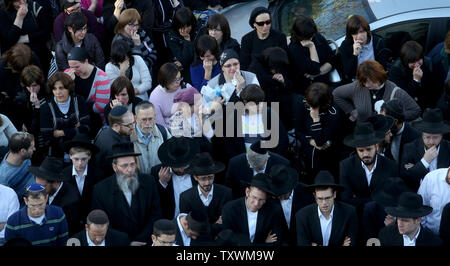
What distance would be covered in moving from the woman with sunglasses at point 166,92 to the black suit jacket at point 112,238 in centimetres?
212

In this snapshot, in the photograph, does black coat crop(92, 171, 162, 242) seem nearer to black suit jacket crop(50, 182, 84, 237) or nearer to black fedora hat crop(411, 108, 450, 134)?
black suit jacket crop(50, 182, 84, 237)

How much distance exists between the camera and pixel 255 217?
35.6 feet

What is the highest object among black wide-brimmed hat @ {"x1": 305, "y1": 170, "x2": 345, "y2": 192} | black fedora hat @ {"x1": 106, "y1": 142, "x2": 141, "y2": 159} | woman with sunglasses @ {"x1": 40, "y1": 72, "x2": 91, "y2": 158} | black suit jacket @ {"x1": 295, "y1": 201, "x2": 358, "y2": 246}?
woman with sunglasses @ {"x1": 40, "y1": 72, "x2": 91, "y2": 158}

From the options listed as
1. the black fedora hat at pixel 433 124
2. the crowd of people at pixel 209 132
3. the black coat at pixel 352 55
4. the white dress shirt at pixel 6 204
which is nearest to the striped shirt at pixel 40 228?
the crowd of people at pixel 209 132

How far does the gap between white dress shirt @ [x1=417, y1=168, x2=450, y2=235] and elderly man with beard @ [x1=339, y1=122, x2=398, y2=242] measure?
0.48 m

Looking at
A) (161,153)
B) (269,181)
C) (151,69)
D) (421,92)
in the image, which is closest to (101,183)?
(161,153)

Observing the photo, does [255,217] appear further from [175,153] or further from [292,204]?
[175,153]

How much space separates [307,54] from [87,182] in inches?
135

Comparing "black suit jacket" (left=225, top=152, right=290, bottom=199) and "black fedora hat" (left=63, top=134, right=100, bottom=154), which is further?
"black suit jacket" (left=225, top=152, right=290, bottom=199)

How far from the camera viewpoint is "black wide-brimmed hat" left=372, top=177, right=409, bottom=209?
10.8 meters

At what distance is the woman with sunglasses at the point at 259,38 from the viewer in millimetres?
13141

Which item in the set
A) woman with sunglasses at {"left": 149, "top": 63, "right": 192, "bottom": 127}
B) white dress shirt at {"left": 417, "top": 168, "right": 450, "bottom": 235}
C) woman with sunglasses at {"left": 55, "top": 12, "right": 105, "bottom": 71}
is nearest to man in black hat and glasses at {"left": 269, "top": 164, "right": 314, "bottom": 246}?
white dress shirt at {"left": 417, "top": 168, "right": 450, "bottom": 235}

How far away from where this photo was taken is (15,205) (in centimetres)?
1089

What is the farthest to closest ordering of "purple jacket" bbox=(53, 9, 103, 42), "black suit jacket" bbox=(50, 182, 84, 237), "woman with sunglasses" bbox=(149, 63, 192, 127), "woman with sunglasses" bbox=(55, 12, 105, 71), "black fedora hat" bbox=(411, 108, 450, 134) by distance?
"purple jacket" bbox=(53, 9, 103, 42)
"woman with sunglasses" bbox=(55, 12, 105, 71)
"woman with sunglasses" bbox=(149, 63, 192, 127)
"black fedora hat" bbox=(411, 108, 450, 134)
"black suit jacket" bbox=(50, 182, 84, 237)
